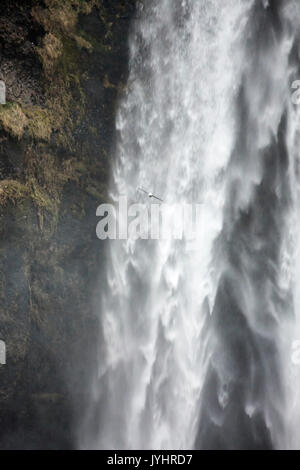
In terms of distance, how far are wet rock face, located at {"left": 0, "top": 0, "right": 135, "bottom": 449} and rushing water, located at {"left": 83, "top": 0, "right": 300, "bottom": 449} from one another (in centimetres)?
78

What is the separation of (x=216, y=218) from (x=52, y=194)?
13.5ft

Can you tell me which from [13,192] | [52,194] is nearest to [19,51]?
[13,192]

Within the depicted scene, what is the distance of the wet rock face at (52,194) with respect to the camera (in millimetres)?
9672

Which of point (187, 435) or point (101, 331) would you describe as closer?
point (187, 435)

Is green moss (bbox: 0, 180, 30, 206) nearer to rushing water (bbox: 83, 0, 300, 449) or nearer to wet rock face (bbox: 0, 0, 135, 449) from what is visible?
wet rock face (bbox: 0, 0, 135, 449)

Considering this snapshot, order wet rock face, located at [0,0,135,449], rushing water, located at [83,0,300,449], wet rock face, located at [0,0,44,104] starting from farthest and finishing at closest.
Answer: wet rock face, located at [0,0,135,449] → rushing water, located at [83,0,300,449] → wet rock face, located at [0,0,44,104]

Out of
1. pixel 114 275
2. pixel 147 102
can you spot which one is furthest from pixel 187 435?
pixel 147 102

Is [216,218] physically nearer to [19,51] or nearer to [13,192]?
[13,192]

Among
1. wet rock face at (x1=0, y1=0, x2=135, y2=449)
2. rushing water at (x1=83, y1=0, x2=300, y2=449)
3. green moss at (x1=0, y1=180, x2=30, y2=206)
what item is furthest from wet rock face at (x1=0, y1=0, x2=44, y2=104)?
rushing water at (x1=83, y1=0, x2=300, y2=449)

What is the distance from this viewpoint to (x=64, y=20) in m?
9.98

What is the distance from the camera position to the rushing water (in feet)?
31.3

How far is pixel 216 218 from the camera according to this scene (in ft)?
33.2

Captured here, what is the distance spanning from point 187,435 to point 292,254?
499 cm

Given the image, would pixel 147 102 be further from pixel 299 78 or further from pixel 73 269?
pixel 73 269
